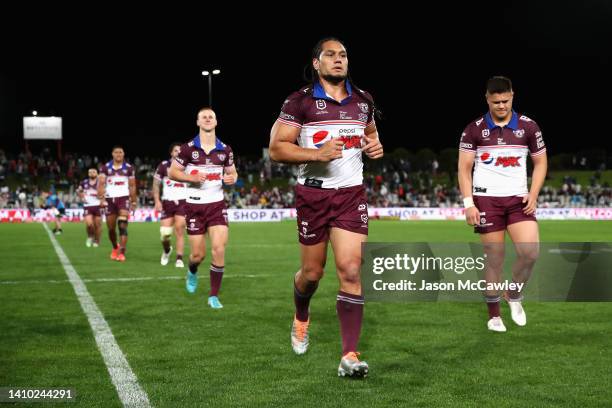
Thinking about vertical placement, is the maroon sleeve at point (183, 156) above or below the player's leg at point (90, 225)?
above

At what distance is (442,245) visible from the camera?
69.3 feet

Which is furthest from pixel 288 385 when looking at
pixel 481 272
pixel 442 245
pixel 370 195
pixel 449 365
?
pixel 370 195

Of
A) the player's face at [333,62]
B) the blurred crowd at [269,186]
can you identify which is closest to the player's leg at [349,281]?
the player's face at [333,62]

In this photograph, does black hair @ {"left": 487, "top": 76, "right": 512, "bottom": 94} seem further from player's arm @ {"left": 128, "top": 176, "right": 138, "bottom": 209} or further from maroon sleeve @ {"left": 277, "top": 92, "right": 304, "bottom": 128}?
player's arm @ {"left": 128, "top": 176, "right": 138, "bottom": 209}

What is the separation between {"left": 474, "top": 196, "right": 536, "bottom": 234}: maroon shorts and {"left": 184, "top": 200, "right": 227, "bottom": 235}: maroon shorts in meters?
3.49

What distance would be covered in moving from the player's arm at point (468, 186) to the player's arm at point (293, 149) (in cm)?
254

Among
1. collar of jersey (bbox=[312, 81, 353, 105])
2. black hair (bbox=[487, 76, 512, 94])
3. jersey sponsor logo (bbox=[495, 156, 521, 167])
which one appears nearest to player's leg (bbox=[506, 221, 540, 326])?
jersey sponsor logo (bbox=[495, 156, 521, 167])

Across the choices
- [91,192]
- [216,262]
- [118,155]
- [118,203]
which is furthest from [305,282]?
[91,192]

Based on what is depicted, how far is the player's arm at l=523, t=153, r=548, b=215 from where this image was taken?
759 centimetres

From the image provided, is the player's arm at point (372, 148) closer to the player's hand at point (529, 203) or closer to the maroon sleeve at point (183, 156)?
the player's hand at point (529, 203)

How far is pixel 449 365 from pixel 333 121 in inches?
81.4

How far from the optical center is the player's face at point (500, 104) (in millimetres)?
7574

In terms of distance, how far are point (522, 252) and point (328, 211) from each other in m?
2.85

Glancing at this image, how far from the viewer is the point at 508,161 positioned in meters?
7.72
